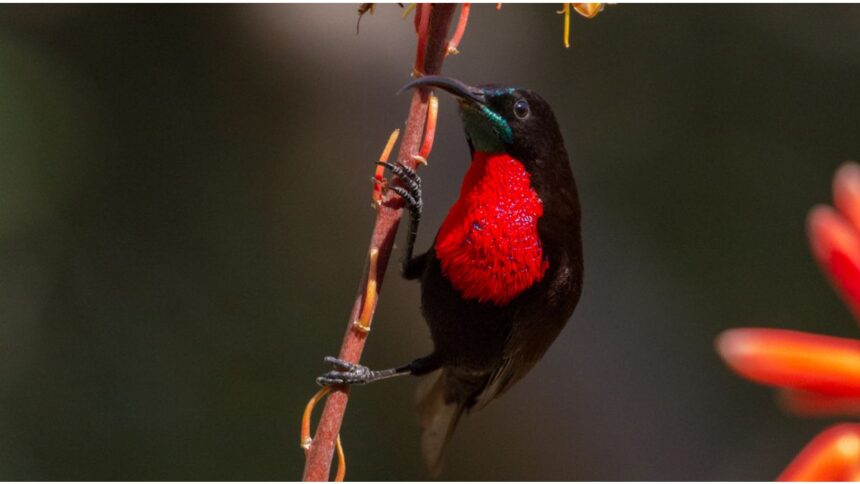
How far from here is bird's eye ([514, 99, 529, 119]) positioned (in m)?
0.87

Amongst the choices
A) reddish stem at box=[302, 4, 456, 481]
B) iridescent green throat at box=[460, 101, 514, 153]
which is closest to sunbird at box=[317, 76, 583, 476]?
iridescent green throat at box=[460, 101, 514, 153]

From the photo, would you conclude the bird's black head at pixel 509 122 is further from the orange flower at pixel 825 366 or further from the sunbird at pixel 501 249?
the orange flower at pixel 825 366

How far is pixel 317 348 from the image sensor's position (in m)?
2.52

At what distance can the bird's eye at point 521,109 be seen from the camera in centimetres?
87

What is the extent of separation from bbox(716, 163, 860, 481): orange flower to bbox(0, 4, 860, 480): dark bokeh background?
2010mm

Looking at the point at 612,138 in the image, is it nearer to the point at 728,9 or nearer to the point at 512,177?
the point at 728,9

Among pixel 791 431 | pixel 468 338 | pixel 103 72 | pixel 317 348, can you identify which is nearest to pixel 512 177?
pixel 468 338

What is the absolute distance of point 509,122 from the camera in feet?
2.85

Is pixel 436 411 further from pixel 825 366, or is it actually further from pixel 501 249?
pixel 825 366

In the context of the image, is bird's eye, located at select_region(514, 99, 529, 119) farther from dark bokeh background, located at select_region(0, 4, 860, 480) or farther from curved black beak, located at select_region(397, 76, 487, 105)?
dark bokeh background, located at select_region(0, 4, 860, 480)

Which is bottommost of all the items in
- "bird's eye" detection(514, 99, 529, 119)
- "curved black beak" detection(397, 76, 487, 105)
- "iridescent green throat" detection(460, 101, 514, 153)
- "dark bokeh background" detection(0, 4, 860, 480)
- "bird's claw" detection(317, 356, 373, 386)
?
"dark bokeh background" detection(0, 4, 860, 480)

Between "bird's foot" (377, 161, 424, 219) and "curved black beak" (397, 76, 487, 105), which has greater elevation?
"curved black beak" (397, 76, 487, 105)

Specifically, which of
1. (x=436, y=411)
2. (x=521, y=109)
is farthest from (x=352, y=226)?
(x=521, y=109)

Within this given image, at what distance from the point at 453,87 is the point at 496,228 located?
15cm
